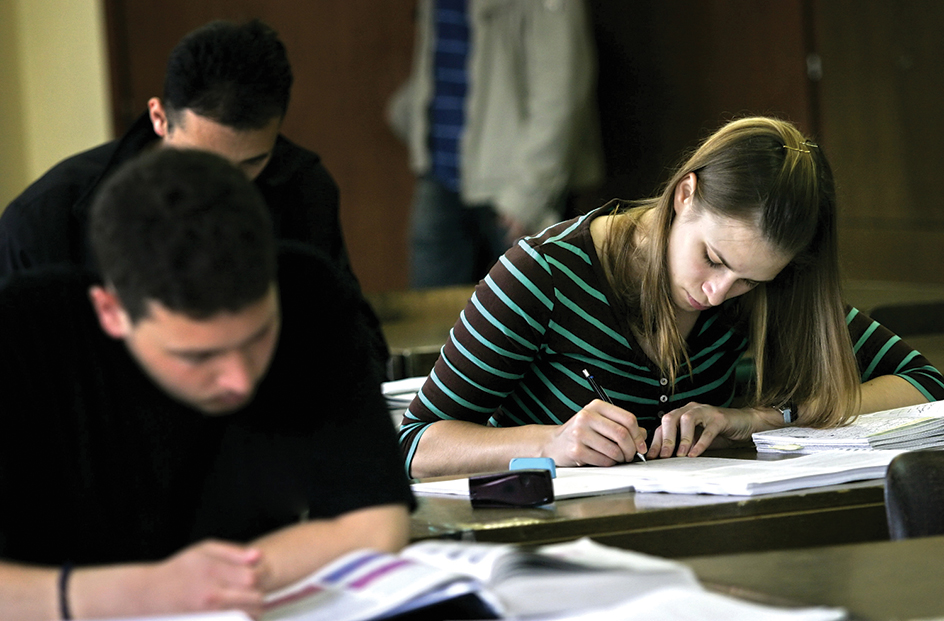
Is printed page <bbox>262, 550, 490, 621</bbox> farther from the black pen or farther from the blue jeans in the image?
the blue jeans

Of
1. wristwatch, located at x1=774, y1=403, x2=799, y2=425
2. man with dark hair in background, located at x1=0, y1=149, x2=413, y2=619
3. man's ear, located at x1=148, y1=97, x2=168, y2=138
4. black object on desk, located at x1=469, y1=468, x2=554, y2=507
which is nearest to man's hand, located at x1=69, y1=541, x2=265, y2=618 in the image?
man with dark hair in background, located at x1=0, y1=149, x2=413, y2=619

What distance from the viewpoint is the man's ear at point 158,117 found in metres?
2.06

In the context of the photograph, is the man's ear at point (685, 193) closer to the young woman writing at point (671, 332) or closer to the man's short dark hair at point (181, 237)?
the young woman writing at point (671, 332)

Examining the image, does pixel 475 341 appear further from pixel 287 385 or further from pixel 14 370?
pixel 14 370

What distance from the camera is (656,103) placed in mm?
4668

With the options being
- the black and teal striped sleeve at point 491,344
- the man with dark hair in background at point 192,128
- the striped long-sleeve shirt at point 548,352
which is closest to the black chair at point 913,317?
the striped long-sleeve shirt at point 548,352

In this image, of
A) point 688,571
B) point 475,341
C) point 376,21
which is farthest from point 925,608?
point 376,21

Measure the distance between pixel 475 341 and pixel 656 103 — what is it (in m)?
3.13

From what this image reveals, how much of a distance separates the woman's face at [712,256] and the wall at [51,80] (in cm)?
349

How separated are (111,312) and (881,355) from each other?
146 cm

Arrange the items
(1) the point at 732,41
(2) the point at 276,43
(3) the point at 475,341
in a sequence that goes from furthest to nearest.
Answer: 1. (1) the point at 732,41
2. (2) the point at 276,43
3. (3) the point at 475,341

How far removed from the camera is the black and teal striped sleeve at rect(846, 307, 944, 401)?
6.49 ft

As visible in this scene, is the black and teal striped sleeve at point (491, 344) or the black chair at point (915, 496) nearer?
the black chair at point (915, 496)

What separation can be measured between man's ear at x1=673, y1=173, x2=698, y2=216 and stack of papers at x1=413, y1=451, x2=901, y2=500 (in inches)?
16.2
